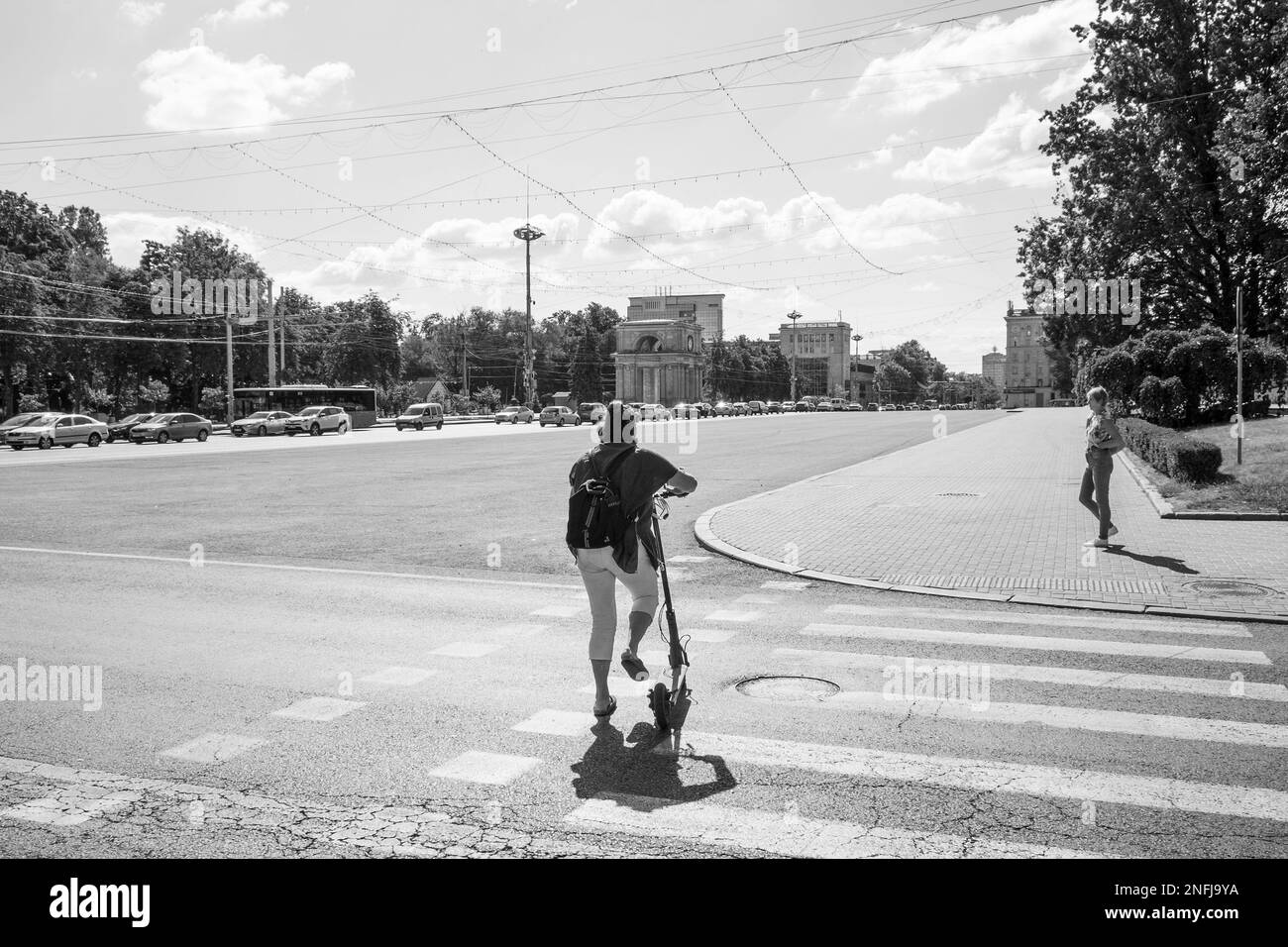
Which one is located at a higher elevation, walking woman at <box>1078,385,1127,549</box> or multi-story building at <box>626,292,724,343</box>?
multi-story building at <box>626,292,724,343</box>

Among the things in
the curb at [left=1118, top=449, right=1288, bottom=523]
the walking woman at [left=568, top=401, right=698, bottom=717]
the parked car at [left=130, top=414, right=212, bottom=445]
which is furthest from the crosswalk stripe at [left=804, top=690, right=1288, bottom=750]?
the parked car at [left=130, top=414, right=212, bottom=445]

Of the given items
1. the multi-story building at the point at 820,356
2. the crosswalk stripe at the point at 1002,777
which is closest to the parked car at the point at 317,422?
the crosswalk stripe at the point at 1002,777

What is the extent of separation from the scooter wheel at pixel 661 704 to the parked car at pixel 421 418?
190ft

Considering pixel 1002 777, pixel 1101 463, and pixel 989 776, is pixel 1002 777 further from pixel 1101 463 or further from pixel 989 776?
pixel 1101 463

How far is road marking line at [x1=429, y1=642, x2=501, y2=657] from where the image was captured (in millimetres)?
6965

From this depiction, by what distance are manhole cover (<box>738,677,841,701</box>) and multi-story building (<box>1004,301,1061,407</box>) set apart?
158 metres

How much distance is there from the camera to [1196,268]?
3922 centimetres

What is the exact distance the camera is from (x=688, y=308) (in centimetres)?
17500

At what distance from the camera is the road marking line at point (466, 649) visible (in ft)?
22.9

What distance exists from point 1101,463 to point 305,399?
60.8 metres

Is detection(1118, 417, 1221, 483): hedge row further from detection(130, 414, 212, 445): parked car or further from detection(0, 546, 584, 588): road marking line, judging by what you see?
detection(130, 414, 212, 445): parked car

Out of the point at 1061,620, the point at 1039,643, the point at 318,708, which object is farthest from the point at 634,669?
the point at 1061,620

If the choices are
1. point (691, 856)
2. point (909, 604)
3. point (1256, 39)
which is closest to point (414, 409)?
point (1256, 39)

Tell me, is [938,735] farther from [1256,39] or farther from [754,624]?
[1256,39]
